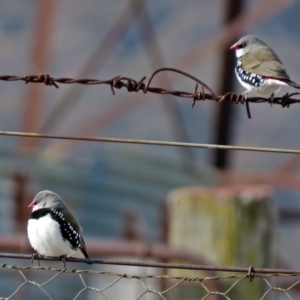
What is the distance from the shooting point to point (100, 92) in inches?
953

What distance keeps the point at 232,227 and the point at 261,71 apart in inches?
69.1

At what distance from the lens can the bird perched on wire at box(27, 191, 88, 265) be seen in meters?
7.02

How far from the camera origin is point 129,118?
25016 millimetres

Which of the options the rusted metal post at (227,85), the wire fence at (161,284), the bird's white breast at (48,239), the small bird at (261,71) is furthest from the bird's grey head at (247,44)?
the rusted metal post at (227,85)

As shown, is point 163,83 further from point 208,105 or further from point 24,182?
point 208,105

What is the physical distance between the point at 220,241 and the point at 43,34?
8129mm

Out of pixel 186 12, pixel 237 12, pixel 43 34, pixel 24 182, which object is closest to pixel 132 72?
pixel 186 12

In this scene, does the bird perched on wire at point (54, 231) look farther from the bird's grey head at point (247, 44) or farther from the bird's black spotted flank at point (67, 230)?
the bird's grey head at point (247, 44)

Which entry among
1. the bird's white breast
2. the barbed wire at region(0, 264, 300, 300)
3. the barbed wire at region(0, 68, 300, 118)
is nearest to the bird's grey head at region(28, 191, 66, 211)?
the bird's white breast

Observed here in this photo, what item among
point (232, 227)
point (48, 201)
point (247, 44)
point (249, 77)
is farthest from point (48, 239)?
point (232, 227)

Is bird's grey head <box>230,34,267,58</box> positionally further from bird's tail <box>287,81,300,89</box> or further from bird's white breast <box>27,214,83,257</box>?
bird's white breast <box>27,214,83,257</box>

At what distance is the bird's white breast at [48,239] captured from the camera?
7012 millimetres

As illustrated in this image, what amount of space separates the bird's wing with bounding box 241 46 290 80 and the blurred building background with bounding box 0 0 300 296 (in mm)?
2925

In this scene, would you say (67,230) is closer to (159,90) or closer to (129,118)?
(159,90)
